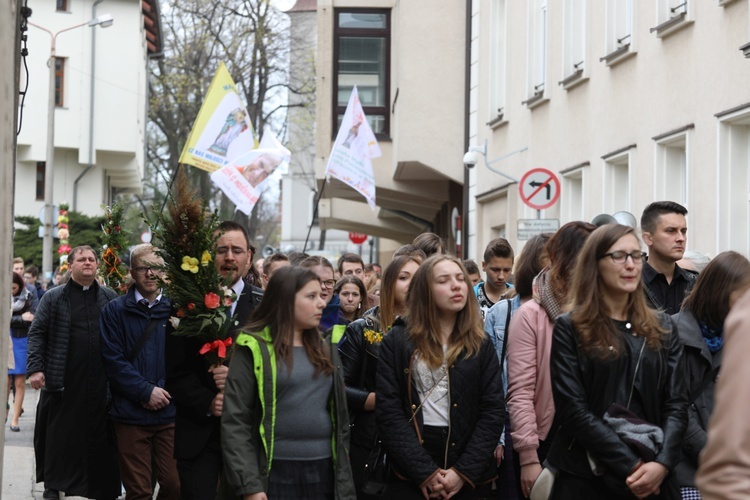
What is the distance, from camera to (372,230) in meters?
44.4

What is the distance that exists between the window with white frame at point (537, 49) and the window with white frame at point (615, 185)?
358 centimetres

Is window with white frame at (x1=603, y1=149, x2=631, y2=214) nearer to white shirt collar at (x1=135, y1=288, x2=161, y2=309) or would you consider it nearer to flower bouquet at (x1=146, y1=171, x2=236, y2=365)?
white shirt collar at (x1=135, y1=288, x2=161, y2=309)

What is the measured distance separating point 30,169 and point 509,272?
151ft

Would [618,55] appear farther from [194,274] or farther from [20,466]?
[194,274]

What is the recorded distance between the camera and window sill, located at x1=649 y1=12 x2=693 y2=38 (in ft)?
50.6

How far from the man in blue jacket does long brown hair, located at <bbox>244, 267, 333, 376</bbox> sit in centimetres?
248

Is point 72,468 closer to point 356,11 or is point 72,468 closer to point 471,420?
point 471,420

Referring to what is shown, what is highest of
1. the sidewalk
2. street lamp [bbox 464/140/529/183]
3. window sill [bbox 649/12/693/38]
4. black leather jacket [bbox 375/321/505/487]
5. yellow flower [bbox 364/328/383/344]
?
window sill [bbox 649/12/693/38]

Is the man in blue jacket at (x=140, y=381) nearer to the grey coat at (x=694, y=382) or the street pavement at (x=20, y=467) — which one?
the street pavement at (x=20, y=467)

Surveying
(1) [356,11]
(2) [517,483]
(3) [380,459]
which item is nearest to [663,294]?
(2) [517,483]

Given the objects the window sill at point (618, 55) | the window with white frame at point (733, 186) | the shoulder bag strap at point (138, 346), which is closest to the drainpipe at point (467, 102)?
the window sill at point (618, 55)

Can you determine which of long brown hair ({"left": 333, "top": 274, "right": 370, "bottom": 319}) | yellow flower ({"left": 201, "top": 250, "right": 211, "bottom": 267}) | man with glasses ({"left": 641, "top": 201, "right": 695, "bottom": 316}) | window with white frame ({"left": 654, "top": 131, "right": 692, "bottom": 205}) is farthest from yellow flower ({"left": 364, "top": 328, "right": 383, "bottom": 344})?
window with white frame ({"left": 654, "top": 131, "right": 692, "bottom": 205})

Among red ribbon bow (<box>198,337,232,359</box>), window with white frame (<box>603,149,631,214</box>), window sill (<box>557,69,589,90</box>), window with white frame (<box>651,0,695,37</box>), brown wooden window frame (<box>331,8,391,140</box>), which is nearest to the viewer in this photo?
red ribbon bow (<box>198,337,232,359</box>)

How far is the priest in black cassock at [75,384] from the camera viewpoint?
10.3 metres
